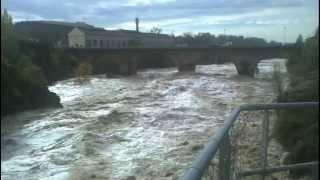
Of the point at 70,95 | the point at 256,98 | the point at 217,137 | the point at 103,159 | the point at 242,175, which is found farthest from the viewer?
the point at 70,95

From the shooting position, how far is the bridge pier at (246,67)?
5785 cm

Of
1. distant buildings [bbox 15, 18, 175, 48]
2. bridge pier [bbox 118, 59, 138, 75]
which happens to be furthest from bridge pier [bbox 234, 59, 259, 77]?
distant buildings [bbox 15, 18, 175, 48]

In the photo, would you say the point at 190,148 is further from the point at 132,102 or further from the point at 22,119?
the point at 132,102

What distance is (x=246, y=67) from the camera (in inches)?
2306

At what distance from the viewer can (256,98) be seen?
33.3 metres

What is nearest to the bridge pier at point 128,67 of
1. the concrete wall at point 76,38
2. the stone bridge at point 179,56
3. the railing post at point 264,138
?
the stone bridge at point 179,56

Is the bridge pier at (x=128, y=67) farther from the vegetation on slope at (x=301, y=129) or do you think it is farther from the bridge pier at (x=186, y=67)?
the vegetation on slope at (x=301, y=129)

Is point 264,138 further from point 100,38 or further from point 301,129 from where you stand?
point 100,38

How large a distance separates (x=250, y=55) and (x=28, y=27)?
146 ft

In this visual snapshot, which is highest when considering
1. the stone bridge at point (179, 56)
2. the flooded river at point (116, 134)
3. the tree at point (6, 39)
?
the tree at point (6, 39)

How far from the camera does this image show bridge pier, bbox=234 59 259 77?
190 ft

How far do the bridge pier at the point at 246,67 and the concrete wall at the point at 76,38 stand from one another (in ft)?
60.1

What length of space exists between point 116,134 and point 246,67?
120ft

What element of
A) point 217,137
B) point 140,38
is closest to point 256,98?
point 217,137
